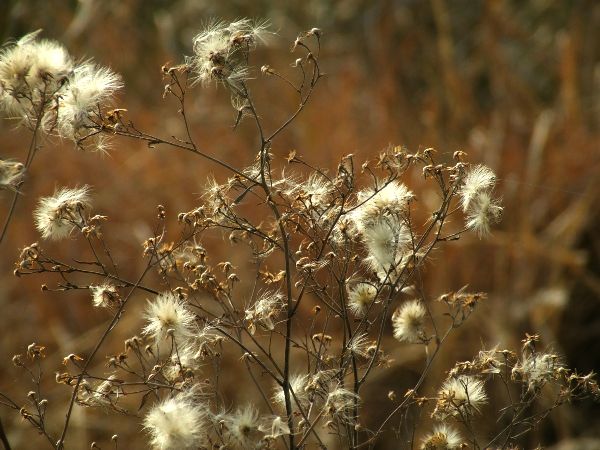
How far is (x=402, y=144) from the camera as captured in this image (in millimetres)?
4492

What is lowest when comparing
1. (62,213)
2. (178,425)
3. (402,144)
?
(178,425)

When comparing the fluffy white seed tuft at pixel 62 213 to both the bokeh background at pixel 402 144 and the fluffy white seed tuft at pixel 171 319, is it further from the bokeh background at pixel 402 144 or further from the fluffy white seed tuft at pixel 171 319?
the bokeh background at pixel 402 144

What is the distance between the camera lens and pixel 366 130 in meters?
5.16

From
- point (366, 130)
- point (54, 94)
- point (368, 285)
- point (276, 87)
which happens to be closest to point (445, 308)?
point (366, 130)

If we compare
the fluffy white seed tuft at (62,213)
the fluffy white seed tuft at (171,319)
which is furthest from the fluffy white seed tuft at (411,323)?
the fluffy white seed tuft at (62,213)

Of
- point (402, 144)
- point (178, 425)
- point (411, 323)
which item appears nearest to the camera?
point (178, 425)

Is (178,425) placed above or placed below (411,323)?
below

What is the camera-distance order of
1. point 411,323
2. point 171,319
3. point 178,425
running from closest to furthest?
1. point 178,425
2. point 171,319
3. point 411,323

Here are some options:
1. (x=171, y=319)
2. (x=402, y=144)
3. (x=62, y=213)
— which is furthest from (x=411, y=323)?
(x=402, y=144)

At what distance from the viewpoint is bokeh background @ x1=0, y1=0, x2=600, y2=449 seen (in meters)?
4.18

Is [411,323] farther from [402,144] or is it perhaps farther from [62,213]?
[402,144]

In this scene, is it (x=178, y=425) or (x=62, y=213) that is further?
(x=62, y=213)

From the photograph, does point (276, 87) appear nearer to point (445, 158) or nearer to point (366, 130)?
point (366, 130)

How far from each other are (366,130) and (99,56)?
6.89ft
